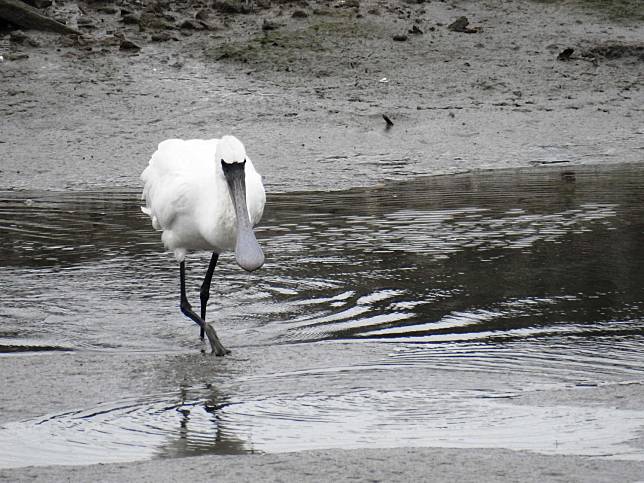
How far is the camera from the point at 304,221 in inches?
439

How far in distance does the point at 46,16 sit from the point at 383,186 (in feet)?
24.7

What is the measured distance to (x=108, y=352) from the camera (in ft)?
22.8

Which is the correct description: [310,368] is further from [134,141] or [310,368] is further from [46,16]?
[46,16]

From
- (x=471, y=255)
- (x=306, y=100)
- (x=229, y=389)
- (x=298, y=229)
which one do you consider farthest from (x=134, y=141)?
(x=229, y=389)

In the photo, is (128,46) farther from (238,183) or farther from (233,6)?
(238,183)

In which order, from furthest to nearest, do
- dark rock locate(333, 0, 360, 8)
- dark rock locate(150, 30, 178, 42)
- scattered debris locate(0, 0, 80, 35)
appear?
Answer: dark rock locate(333, 0, 360, 8), scattered debris locate(0, 0, 80, 35), dark rock locate(150, 30, 178, 42)

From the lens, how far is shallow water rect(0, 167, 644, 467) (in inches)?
205

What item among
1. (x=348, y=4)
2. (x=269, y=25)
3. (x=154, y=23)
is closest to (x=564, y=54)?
(x=348, y=4)

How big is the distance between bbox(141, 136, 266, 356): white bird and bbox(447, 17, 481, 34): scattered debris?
11456mm

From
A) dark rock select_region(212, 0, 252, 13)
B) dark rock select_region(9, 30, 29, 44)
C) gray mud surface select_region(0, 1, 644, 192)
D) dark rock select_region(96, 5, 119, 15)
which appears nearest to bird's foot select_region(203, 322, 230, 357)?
gray mud surface select_region(0, 1, 644, 192)

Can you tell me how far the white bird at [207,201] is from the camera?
22.6 ft

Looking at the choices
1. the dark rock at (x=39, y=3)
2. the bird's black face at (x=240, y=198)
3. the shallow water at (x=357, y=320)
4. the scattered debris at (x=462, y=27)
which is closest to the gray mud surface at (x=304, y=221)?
the shallow water at (x=357, y=320)

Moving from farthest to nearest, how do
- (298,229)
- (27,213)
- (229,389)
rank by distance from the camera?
(27,213)
(298,229)
(229,389)

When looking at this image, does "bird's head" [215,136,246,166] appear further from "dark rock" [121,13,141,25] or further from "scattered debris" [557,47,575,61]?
"dark rock" [121,13,141,25]
